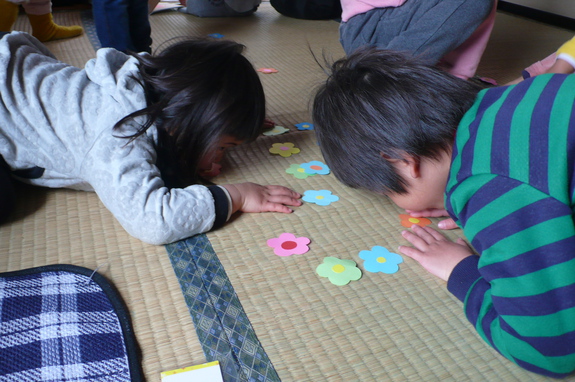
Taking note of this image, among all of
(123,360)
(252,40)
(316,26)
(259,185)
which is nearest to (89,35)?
(252,40)

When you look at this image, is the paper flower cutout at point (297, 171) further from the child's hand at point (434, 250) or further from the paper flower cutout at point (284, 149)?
the child's hand at point (434, 250)

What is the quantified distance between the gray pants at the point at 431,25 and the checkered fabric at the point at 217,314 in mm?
902

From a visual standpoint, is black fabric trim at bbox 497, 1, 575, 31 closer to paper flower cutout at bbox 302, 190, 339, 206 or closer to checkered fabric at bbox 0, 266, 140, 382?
paper flower cutout at bbox 302, 190, 339, 206

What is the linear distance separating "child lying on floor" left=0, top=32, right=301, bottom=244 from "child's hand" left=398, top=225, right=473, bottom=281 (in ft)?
0.84

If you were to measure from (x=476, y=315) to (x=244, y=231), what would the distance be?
442mm

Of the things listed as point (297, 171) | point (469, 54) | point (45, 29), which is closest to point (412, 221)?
point (297, 171)

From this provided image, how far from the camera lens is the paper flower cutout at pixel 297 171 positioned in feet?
3.66

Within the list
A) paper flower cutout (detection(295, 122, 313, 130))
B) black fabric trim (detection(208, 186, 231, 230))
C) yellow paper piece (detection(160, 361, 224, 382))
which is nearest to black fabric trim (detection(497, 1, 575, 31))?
paper flower cutout (detection(295, 122, 313, 130))

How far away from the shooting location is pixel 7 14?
194 cm

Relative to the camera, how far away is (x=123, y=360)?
0.67m

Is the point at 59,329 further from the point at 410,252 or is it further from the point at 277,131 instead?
the point at 277,131

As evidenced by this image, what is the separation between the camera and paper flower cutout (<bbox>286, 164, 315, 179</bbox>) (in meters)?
1.12

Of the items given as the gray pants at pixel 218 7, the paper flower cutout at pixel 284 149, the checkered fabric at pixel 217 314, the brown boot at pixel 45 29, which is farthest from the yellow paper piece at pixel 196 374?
the gray pants at pixel 218 7

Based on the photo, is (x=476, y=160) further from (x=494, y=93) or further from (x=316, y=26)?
(x=316, y=26)
